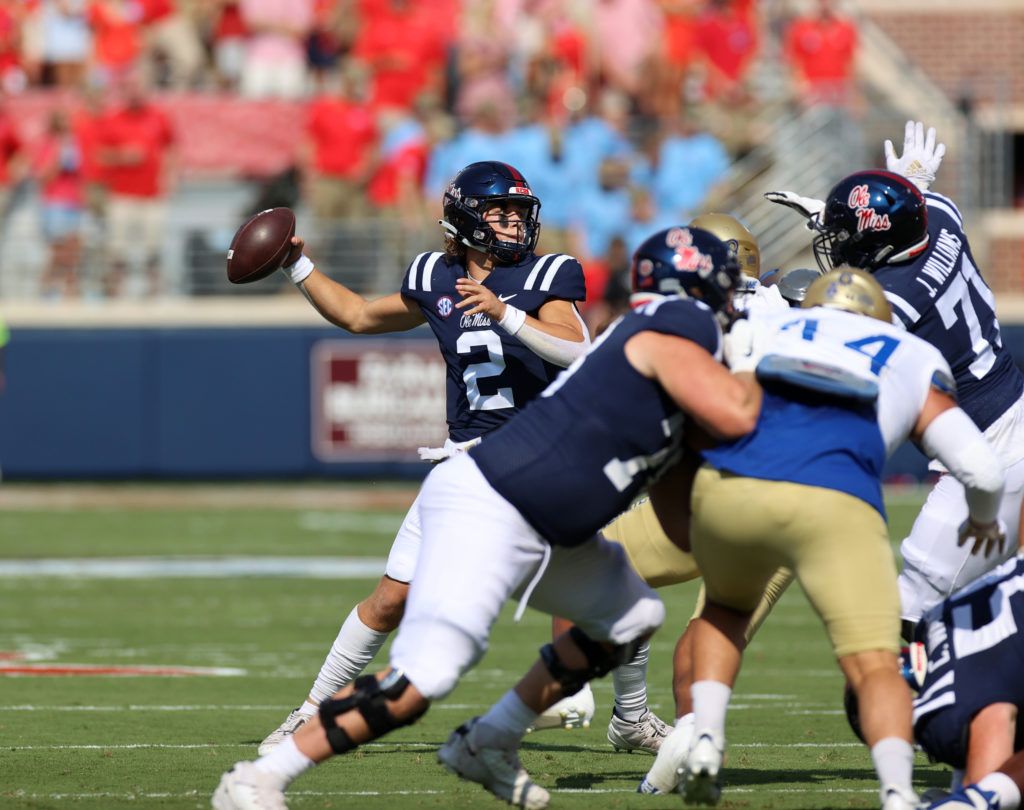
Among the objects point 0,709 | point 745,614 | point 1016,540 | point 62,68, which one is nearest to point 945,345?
point 1016,540

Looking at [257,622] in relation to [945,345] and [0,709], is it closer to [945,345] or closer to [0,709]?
[0,709]

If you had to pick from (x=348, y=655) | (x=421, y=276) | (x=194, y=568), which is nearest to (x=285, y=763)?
(x=348, y=655)

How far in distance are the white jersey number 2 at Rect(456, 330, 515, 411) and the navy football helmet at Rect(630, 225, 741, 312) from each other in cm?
132

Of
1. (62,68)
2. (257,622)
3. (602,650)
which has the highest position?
(62,68)

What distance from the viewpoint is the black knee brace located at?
5.11 metres

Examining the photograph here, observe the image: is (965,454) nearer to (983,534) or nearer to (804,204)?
(983,534)

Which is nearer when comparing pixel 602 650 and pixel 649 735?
pixel 602 650

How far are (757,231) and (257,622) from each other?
816cm

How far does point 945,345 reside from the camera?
235 inches

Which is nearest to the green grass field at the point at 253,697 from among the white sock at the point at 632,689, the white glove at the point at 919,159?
the white sock at the point at 632,689

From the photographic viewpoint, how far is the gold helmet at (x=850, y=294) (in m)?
4.96

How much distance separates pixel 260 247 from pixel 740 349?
2152 millimetres

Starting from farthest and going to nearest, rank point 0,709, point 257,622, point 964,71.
A: point 964,71
point 257,622
point 0,709

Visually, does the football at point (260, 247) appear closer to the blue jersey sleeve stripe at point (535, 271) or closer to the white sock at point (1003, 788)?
the blue jersey sleeve stripe at point (535, 271)
